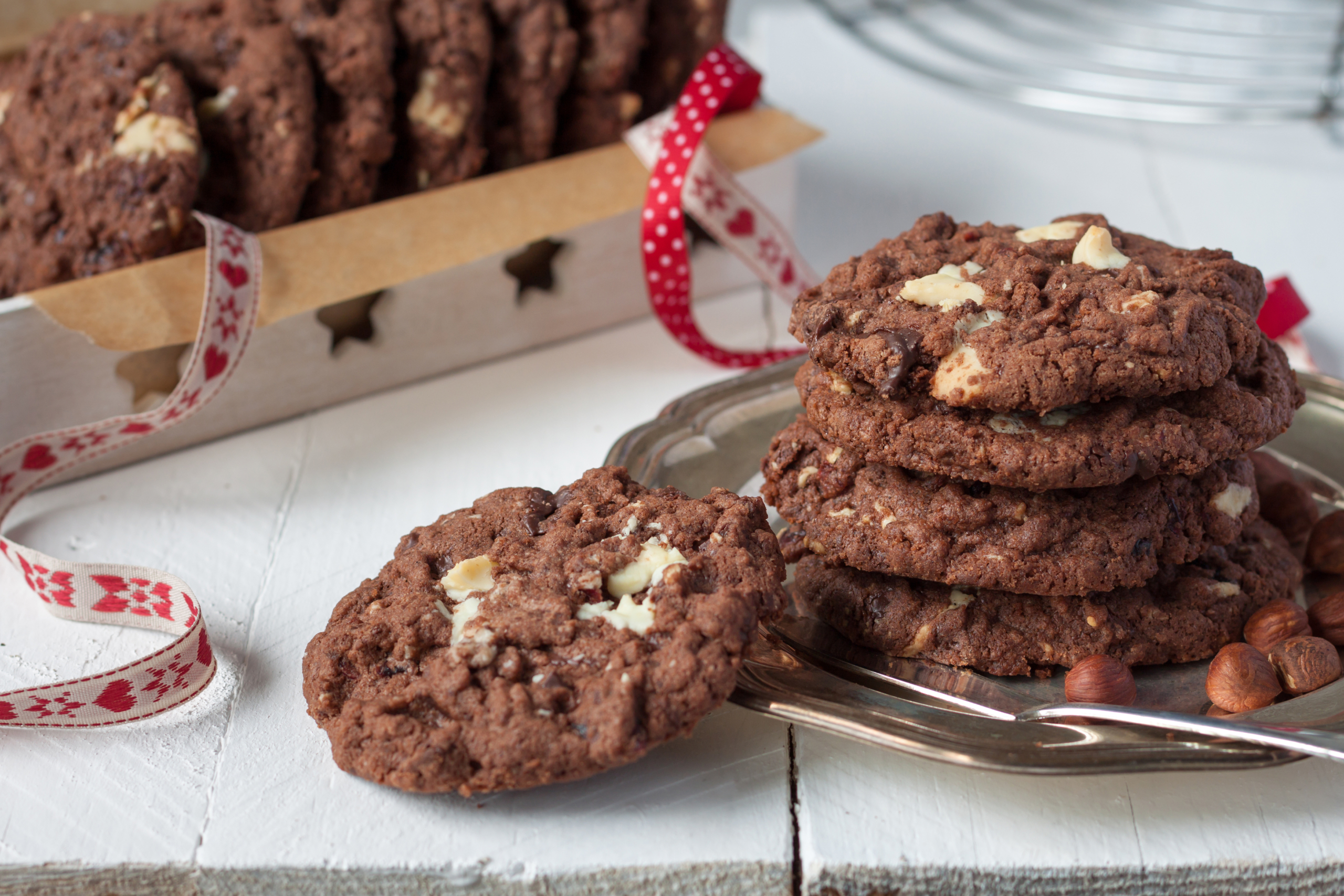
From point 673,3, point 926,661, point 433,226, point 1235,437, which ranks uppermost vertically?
point 673,3

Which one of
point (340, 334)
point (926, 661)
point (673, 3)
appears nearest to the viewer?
point (926, 661)

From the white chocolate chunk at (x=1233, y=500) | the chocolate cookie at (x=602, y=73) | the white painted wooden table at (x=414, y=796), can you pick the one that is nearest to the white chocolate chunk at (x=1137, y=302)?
the white chocolate chunk at (x=1233, y=500)

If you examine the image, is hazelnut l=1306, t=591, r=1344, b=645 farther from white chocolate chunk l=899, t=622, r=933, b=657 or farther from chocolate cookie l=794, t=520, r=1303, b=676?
white chocolate chunk l=899, t=622, r=933, b=657

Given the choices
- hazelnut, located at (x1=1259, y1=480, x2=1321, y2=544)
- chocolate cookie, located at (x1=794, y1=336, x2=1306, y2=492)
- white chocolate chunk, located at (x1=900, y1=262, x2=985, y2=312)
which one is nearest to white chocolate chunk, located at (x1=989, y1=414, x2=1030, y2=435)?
chocolate cookie, located at (x1=794, y1=336, x2=1306, y2=492)

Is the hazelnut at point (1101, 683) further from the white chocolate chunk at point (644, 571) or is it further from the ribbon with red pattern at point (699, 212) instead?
the ribbon with red pattern at point (699, 212)

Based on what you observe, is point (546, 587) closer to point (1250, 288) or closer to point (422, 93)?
point (1250, 288)

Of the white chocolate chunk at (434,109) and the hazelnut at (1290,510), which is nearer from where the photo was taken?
the hazelnut at (1290,510)

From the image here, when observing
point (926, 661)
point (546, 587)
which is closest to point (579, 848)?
point (546, 587)
